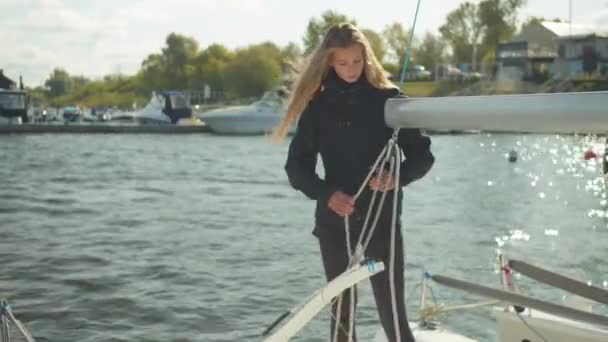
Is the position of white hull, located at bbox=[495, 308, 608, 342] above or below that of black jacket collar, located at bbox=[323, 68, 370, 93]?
below

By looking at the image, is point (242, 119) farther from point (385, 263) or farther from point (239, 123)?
point (385, 263)

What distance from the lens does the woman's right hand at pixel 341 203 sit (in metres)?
3.82

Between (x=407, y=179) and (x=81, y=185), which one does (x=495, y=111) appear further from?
(x=81, y=185)

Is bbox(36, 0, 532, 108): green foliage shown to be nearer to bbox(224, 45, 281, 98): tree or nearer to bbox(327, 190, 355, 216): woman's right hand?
bbox(224, 45, 281, 98): tree

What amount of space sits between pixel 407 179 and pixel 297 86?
28.1 inches

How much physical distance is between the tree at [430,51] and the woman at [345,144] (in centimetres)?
10728

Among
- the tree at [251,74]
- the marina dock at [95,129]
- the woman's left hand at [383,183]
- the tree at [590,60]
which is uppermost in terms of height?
the tree at [251,74]

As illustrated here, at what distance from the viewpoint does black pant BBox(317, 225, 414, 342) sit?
4039 mm

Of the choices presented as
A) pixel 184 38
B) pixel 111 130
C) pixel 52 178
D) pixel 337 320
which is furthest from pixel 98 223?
pixel 184 38

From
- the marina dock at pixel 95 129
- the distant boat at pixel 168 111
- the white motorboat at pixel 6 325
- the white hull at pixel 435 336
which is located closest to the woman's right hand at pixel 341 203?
the white hull at pixel 435 336

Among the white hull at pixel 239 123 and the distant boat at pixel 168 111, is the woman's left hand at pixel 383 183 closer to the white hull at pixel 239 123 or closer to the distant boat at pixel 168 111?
the white hull at pixel 239 123

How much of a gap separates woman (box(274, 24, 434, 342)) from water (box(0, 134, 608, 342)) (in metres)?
3.45

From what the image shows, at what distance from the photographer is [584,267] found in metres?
16.0

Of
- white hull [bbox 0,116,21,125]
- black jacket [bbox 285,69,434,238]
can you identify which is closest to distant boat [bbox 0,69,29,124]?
white hull [bbox 0,116,21,125]
